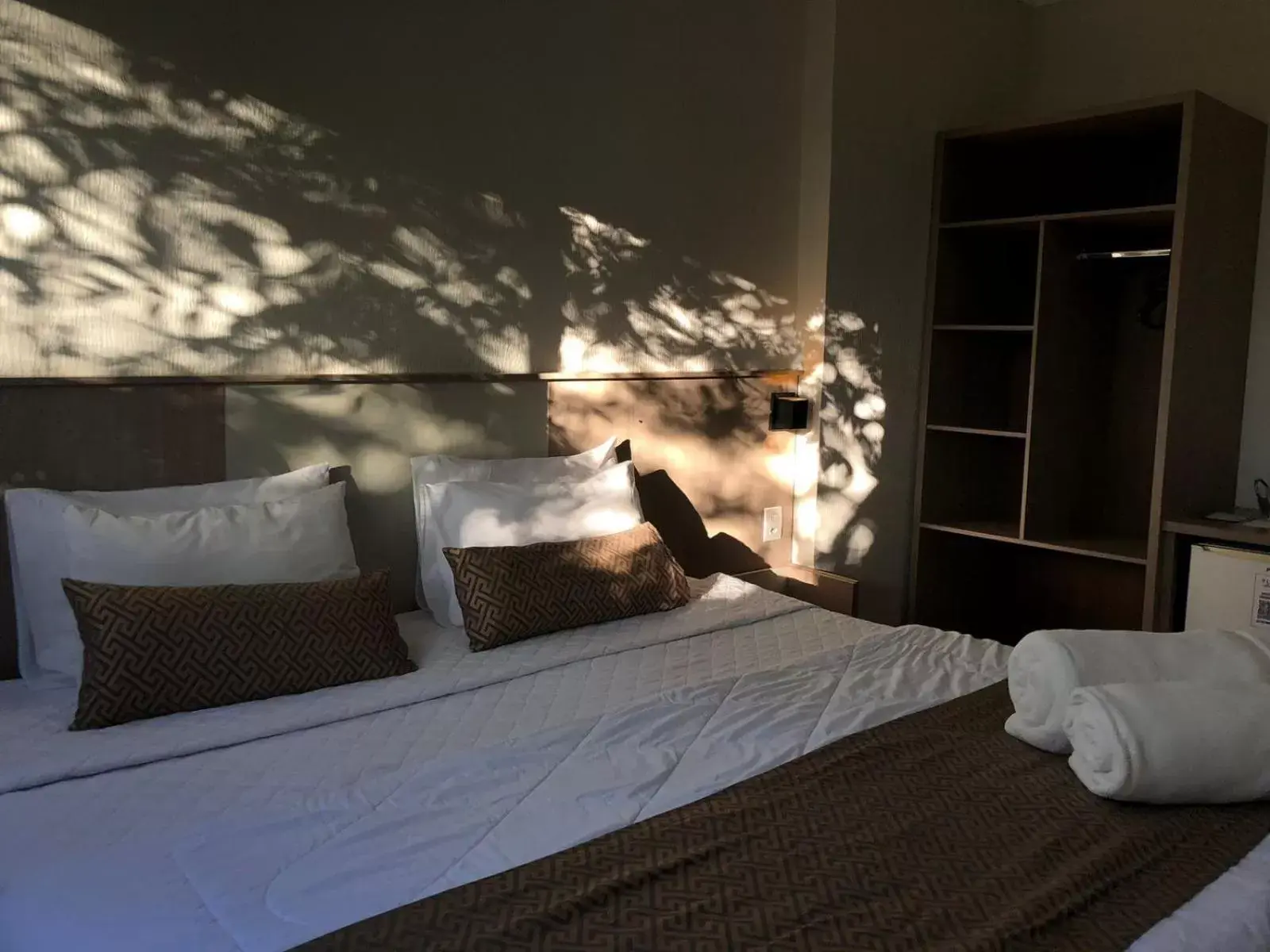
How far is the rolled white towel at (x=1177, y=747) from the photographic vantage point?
1626mm

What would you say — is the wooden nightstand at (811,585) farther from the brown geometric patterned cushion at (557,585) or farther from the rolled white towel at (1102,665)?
the rolled white towel at (1102,665)

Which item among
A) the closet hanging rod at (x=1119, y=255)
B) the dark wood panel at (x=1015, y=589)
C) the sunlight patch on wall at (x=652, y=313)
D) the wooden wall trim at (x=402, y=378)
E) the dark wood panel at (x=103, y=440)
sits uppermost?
the closet hanging rod at (x=1119, y=255)

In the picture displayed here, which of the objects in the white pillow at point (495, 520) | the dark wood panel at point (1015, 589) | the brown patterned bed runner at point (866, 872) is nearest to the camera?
the brown patterned bed runner at point (866, 872)

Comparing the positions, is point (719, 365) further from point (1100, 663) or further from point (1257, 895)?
point (1257, 895)

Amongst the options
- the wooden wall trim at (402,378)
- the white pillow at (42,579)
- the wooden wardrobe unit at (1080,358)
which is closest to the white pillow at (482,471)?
the wooden wall trim at (402,378)

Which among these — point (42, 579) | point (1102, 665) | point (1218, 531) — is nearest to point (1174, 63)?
point (1218, 531)

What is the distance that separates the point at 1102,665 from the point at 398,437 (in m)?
1.69

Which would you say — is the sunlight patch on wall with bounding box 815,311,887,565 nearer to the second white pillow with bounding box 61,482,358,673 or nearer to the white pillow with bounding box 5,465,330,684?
the second white pillow with bounding box 61,482,358,673

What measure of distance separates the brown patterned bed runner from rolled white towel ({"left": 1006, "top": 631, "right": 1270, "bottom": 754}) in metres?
0.09

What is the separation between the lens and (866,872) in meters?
1.43

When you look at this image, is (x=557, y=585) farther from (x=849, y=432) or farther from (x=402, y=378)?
(x=849, y=432)

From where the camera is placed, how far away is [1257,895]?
141 centimetres

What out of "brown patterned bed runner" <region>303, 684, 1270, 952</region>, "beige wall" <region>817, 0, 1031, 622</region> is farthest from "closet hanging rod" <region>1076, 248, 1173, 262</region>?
"brown patterned bed runner" <region>303, 684, 1270, 952</region>

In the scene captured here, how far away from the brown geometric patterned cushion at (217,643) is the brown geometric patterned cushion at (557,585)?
0.27 m
